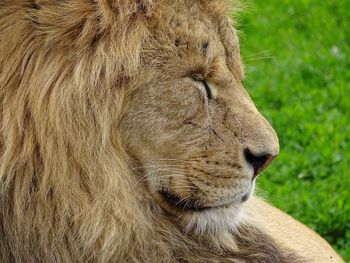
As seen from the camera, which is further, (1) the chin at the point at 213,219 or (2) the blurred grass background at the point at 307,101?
(2) the blurred grass background at the point at 307,101

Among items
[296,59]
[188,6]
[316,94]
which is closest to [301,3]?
[296,59]

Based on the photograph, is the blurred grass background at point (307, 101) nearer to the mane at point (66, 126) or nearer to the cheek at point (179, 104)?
the cheek at point (179, 104)

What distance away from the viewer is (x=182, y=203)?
115 inches

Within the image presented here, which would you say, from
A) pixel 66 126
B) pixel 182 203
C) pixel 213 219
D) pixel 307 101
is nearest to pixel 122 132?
pixel 66 126

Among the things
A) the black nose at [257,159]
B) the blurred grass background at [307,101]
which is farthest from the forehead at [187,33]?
the blurred grass background at [307,101]

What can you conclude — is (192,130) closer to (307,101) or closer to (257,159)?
(257,159)

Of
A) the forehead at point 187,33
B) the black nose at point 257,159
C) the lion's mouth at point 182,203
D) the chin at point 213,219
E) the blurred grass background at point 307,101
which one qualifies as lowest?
the blurred grass background at point 307,101

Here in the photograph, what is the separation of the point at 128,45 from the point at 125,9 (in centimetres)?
11

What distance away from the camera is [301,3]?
306 inches

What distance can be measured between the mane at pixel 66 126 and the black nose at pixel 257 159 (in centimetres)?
38

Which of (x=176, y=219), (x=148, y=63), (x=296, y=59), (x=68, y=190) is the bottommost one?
(x=296, y=59)

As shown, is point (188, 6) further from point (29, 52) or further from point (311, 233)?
point (311, 233)

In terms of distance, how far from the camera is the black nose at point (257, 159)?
2.93 meters

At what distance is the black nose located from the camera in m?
2.93
